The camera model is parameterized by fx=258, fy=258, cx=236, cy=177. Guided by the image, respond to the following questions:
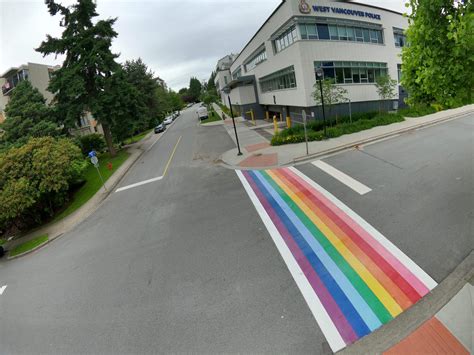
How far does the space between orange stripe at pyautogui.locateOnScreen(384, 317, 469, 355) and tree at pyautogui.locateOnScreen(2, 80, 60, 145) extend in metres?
24.0

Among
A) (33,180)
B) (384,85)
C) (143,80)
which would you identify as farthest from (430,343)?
(143,80)

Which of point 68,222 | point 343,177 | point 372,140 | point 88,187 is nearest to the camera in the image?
point 343,177

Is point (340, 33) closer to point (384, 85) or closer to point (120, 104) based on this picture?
point (384, 85)

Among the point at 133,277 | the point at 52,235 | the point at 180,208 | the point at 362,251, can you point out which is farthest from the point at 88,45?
the point at 362,251

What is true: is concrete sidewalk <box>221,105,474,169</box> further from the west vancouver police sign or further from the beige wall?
the west vancouver police sign

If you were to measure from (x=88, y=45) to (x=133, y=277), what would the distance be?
23.7 meters

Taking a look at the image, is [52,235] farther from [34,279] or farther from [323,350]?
[323,350]

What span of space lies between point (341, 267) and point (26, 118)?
2499cm

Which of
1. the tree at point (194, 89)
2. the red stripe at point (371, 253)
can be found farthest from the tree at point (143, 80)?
the tree at point (194, 89)

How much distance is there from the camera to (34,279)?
790cm

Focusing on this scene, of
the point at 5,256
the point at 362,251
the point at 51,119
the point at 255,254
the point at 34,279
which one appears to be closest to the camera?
the point at 362,251

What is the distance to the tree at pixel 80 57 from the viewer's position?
2166 centimetres

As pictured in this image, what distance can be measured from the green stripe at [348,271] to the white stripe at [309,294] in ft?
2.65

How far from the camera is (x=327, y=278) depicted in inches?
210
